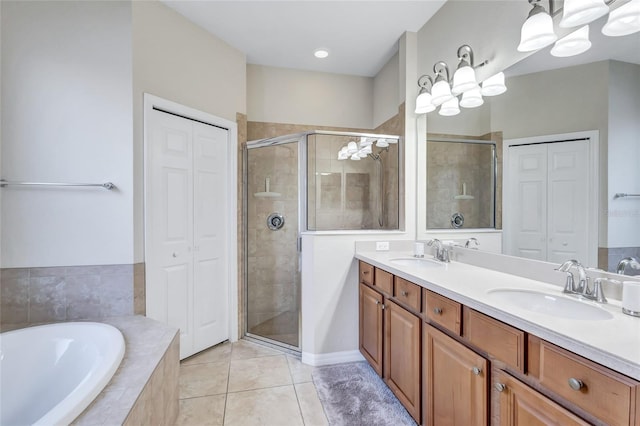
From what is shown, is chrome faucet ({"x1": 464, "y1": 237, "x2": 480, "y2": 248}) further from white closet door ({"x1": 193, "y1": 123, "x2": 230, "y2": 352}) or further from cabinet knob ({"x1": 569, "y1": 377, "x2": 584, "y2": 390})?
white closet door ({"x1": 193, "y1": 123, "x2": 230, "y2": 352})

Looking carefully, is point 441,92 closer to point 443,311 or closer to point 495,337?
point 443,311

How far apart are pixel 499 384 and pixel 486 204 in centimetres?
115

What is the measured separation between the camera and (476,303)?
3.75 ft

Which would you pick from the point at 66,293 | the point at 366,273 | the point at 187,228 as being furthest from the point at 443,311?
the point at 66,293

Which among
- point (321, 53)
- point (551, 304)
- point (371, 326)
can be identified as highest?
point (321, 53)

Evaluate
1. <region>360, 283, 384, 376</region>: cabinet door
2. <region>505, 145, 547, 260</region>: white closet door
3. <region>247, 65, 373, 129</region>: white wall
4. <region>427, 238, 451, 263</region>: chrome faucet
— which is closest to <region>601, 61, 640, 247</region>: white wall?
<region>505, 145, 547, 260</region>: white closet door

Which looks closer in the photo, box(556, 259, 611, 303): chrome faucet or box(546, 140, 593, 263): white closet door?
box(556, 259, 611, 303): chrome faucet

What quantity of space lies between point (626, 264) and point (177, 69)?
9.51 feet

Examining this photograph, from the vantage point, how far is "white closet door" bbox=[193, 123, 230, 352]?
253 centimetres

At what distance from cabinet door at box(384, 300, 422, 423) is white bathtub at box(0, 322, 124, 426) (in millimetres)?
1410

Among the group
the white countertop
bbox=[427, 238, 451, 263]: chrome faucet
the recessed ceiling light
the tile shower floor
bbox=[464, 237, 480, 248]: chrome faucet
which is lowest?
the tile shower floor

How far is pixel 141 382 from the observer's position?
1.22 metres

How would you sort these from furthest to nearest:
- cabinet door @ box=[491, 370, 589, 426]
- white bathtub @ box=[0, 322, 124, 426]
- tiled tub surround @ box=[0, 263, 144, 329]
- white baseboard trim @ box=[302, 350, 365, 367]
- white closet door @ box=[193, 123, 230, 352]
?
white closet door @ box=[193, 123, 230, 352] → white baseboard trim @ box=[302, 350, 365, 367] → tiled tub surround @ box=[0, 263, 144, 329] → white bathtub @ box=[0, 322, 124, 426] → cabinet door @ box=[491, 370, 589, 426]

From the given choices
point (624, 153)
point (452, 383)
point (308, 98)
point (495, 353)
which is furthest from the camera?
point (308, 98)
